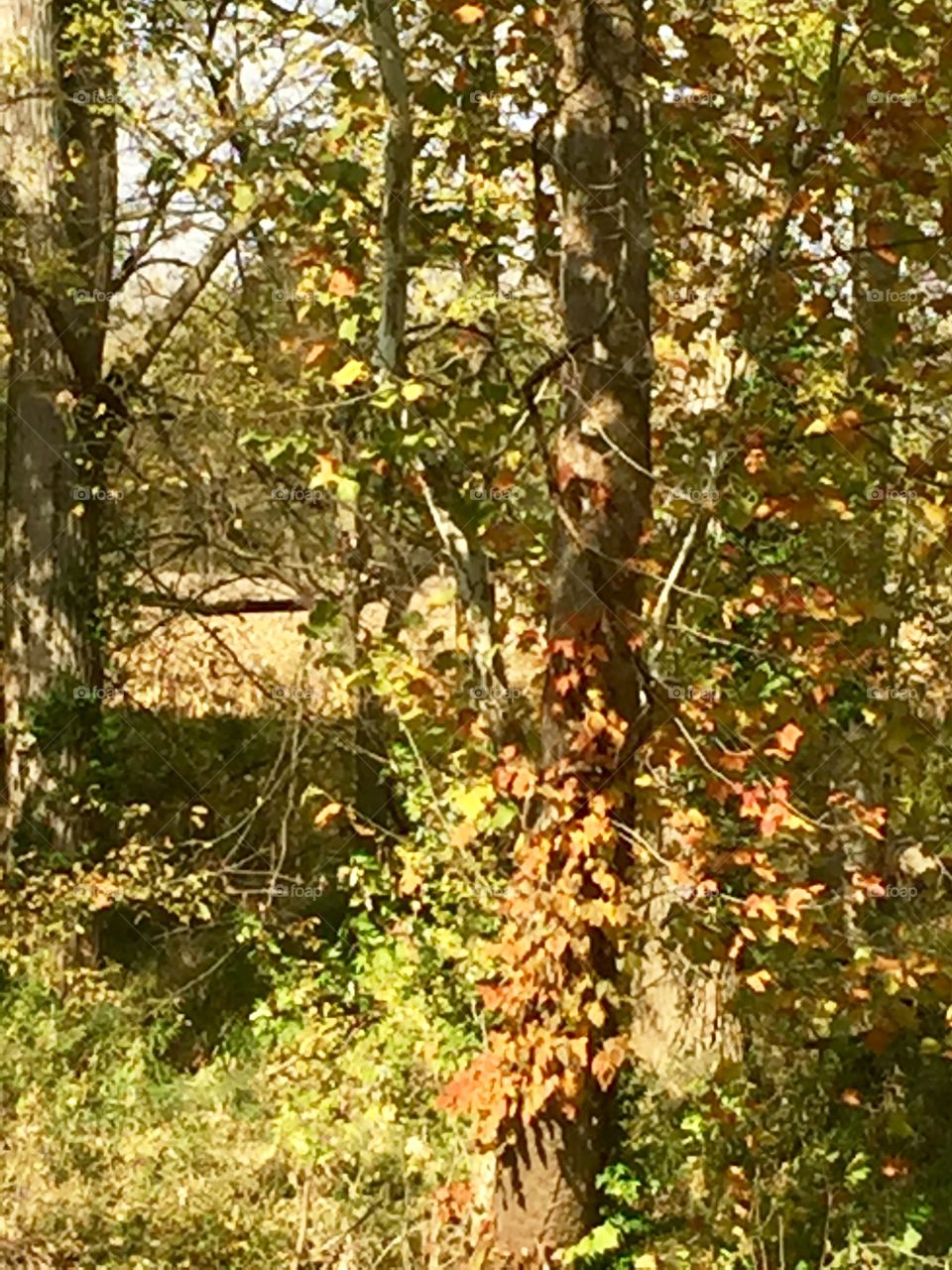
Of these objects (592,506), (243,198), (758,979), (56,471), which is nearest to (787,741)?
(758,979)

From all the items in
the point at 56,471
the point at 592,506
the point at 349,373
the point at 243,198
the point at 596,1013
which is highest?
the point at 243,198

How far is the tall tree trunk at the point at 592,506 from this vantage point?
604cm

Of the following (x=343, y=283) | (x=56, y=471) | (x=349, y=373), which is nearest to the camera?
(x=349, y=373)

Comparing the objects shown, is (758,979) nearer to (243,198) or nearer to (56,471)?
(243,198)

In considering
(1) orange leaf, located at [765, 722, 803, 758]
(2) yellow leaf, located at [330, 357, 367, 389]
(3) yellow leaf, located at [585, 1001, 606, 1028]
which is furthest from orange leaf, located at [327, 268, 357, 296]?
(3) yellow leaf, located at [585, 1001, 606, 1028]

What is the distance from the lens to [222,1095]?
30.7 feet

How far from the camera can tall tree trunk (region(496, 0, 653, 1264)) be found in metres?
6.04

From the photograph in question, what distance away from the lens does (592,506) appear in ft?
20.0

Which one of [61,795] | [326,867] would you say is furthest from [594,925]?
[326,867]

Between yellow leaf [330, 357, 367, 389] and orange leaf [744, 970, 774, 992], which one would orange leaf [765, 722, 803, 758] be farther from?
yellow leaf [330, 357, 367, 389]

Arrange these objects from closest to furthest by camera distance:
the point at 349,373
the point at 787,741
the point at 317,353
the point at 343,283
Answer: the point at 349,373, the point at 317,353, the point at 343,283, the point at 787,741

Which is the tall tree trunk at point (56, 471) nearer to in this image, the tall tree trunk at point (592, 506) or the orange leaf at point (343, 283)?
the orange leaf at point (343, 283)

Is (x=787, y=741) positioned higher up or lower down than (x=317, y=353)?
lower down

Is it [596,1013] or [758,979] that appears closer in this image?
[596,1013]
